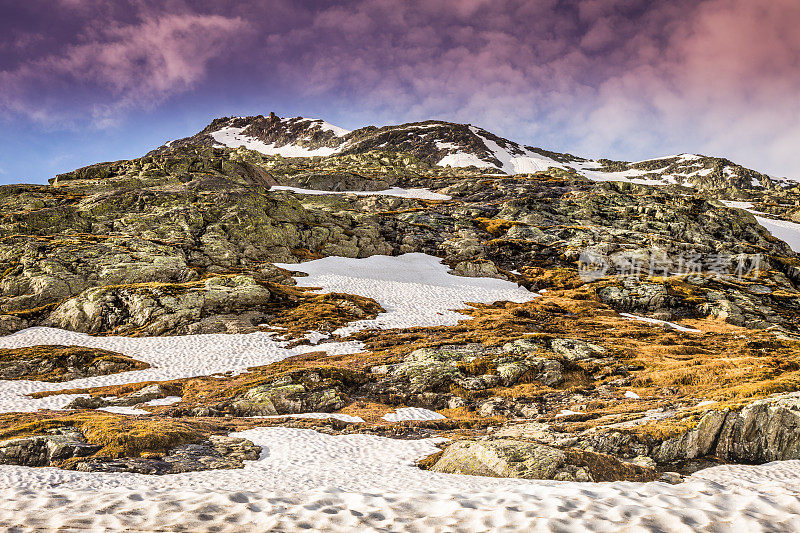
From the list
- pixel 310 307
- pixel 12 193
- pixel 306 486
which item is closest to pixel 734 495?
pixel 306 486

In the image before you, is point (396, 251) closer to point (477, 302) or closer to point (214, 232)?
point (477, 302)

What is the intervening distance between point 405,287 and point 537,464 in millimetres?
34752

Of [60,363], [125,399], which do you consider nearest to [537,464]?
[125,399]

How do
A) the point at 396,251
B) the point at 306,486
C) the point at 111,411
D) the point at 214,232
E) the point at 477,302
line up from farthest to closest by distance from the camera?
1. the point at 396,251
2. the point at 214,232
3. the point at 477,302
4. the point at 111,411
5. the point at 306,486

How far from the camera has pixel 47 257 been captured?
3728cm

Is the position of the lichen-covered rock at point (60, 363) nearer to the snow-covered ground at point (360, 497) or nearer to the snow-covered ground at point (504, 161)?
the snow-covered ground at point (360, 497)

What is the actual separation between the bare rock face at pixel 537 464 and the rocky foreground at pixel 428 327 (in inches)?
2.4

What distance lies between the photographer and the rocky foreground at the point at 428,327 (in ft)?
38.9

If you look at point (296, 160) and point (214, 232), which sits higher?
point (296, 160)

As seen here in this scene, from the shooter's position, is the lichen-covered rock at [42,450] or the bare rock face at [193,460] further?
the lichen-covered rock at [42,450]

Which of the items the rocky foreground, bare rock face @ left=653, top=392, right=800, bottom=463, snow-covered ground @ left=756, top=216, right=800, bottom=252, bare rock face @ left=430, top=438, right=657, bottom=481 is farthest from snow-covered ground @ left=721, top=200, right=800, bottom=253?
bare rock face @ left=430, top=438, right=657, bottom=481

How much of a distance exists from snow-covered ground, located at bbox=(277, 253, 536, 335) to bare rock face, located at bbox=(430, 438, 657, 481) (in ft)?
71.0

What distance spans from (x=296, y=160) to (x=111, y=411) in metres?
158

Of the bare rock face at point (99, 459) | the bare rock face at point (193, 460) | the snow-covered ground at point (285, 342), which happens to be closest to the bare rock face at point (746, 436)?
the bare rock face at point (193, 460)
